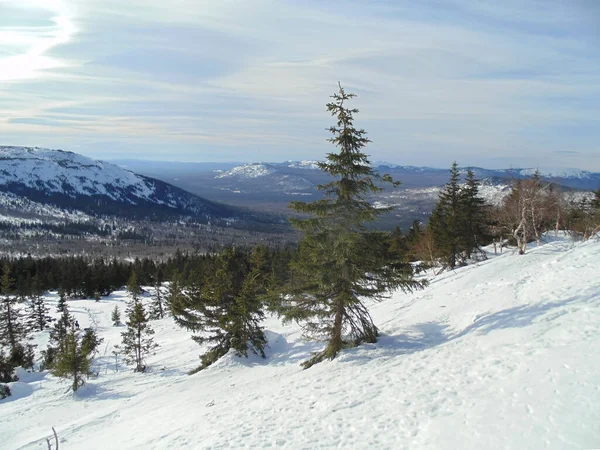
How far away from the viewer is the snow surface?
868 centimetres

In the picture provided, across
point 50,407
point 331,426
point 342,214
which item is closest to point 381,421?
point 331,426

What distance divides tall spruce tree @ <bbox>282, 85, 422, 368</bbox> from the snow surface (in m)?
2.89

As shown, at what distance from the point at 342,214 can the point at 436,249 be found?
98.2 ft

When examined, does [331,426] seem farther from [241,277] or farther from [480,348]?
[241,277]

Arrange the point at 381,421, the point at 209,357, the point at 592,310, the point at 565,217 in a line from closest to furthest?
1. the point at 381,421
2. the point at 592,310
3. the point at 209,357
4. the point at 565,217

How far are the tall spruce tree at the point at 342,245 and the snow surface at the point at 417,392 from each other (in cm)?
289

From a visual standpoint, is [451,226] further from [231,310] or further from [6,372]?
[6,372]

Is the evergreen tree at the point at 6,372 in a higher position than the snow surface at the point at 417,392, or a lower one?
lower

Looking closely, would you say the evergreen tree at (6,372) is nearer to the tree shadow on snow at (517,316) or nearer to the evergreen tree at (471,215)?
the tree shadow on snow at (517,316)

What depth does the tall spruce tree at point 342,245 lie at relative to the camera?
15.4 metres

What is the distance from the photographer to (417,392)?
1095 cm

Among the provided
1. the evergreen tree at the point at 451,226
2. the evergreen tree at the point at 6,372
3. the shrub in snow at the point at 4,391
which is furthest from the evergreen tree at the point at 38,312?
the evergreen tree at the point at 451,226

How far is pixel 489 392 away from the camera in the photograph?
9867mm

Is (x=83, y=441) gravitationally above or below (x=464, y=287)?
below
